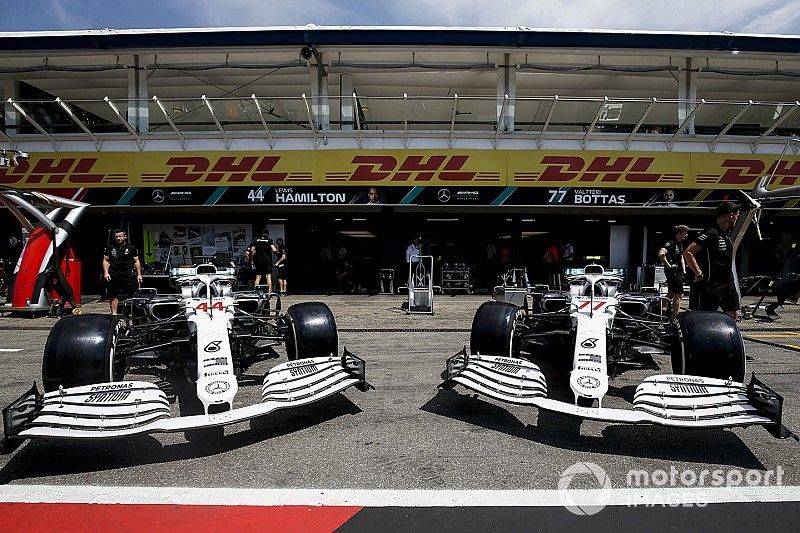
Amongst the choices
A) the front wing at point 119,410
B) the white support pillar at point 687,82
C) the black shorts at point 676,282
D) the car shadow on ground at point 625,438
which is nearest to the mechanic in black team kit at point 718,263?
the black shorts at point 676,282

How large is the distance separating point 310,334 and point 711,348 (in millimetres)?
3713

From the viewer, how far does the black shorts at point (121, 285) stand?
939 cm

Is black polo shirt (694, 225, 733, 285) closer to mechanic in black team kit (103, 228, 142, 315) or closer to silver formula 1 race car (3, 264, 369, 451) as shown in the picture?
silver formula 1 race car (3, 264, 369, 451)

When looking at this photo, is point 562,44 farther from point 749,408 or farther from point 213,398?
point 213,398

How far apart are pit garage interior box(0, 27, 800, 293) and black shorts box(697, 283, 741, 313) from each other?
319 inches

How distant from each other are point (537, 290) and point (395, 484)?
4136mm

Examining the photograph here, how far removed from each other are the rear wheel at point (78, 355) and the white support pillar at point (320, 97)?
36.1ft

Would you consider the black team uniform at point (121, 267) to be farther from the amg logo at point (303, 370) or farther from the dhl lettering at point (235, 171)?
the amg logo at point (303, 370)

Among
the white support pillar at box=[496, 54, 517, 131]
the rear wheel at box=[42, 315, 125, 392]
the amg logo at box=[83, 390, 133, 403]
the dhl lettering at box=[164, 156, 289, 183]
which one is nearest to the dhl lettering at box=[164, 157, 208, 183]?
the dhl lettering at box=[164, 156, 289, 183]

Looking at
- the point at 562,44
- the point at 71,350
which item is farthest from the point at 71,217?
the point at 562,44

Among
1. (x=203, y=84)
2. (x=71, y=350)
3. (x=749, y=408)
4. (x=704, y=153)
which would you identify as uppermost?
(x=203, y=84)

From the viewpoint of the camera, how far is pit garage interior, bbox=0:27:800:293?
46.1 feet

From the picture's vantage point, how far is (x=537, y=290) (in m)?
6.64

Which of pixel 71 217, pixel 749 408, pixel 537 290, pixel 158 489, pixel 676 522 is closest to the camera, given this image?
pixel 676 522
